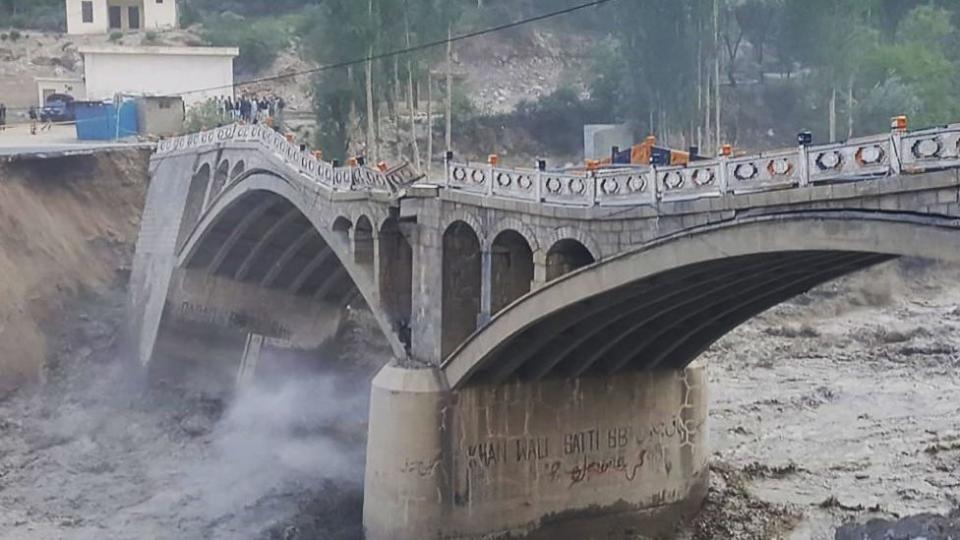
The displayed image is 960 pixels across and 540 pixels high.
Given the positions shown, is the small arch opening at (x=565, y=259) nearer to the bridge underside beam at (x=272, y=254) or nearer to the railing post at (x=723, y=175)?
the railing post at (x=723, y=175)

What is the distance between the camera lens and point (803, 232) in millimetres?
17234

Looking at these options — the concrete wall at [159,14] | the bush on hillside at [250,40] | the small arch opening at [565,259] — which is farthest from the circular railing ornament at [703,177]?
the concrete wall at [159,14]

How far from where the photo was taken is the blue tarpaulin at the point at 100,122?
52500mm

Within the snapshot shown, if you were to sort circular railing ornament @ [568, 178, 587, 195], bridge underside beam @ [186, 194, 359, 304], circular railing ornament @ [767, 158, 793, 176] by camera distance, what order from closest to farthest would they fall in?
circular railing ornament @ [767, 158, 793, 176]
circular railing ornament @ [568, 178, 587, 195]
bridge underside beam @ [186, 194, 359, 304]

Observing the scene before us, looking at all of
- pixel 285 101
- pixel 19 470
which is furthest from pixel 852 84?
pixel 19 470

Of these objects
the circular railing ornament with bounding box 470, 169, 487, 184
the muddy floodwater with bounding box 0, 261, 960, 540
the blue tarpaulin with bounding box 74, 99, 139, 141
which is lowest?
the muddy floodwater with bounding box 0, 261, 960, 540

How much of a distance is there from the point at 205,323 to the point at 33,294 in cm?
579

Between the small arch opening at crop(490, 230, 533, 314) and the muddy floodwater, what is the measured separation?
6.55 meters

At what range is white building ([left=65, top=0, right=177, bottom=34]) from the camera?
2918 inches

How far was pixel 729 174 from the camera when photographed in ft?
60.5

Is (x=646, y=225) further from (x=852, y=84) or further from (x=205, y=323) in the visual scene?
(x=852, y=84)

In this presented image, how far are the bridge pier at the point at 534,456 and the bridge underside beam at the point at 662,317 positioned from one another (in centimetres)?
60

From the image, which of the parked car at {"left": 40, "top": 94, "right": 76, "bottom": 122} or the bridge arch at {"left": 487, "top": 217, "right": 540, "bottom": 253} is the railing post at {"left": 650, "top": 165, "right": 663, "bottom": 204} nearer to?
the bridge arch at {"left": 487, "top": 217, "right": 540, "bottom": 253}

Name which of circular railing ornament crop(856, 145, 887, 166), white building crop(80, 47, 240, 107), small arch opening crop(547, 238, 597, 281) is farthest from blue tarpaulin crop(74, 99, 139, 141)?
circular railing ornament crop(856, 145, 887, 166)
